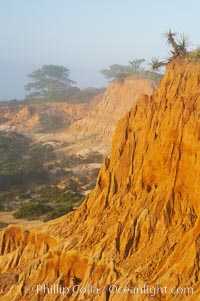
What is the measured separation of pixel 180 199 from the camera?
12852 mm

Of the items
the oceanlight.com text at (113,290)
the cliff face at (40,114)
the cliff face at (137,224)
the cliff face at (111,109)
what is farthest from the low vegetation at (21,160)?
the oceanlight.com text at (113,290)

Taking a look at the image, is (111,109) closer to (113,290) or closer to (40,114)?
(40,114)

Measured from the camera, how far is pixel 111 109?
56906 mm

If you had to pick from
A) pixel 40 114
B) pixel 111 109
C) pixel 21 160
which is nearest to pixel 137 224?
pixel 21 160

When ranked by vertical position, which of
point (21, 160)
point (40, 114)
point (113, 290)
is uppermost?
point (40, 114)

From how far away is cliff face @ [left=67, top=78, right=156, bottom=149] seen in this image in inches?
2141

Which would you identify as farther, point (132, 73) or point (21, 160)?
point (132, 73)

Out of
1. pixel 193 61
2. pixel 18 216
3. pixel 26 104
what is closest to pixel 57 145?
pixel 26 104

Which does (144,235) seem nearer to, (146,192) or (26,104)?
(146,192)

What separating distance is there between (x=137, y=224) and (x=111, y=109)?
44540 mm

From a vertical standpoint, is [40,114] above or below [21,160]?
above

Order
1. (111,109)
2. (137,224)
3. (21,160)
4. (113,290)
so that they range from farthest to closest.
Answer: (111,109) < (21,160) < (137,224) < (113,290)

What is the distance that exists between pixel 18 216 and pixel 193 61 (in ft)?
41.7

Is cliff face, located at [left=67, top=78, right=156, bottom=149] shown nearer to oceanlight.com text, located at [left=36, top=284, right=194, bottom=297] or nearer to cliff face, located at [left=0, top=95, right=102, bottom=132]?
cliff face, located at [left=0, top=95, right=102, bottom=132]
